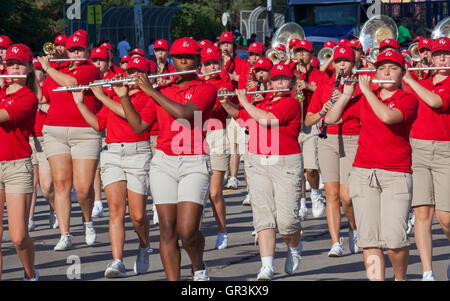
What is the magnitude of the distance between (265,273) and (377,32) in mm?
14048

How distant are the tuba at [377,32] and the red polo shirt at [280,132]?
12622 millimetres

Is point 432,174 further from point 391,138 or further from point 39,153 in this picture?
point 39,153

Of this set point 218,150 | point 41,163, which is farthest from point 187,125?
point 41,163

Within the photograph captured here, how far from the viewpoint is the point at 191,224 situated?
26.0 feet

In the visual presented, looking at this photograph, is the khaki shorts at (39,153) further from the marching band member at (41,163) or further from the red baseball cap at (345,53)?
the red baseball cap at (345,53)

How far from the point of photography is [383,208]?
25.9 feet

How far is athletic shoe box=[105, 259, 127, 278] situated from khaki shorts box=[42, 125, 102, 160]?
176 cm

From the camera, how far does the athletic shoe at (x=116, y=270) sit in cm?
921

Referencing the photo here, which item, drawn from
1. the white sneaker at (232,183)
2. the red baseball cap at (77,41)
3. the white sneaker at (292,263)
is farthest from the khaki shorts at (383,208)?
the white sneaker at (232,183)

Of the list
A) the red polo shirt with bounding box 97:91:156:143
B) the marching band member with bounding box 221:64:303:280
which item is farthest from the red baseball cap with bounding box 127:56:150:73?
the marching band member with bounding box 221:64:303:280

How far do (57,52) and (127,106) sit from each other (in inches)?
138

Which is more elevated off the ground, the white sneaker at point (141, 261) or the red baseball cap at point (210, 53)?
the red baseball cap at point (210, 53)

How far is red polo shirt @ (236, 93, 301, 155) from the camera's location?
9.15 metres

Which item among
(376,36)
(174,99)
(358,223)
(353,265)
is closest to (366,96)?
Answer: (358,223)
